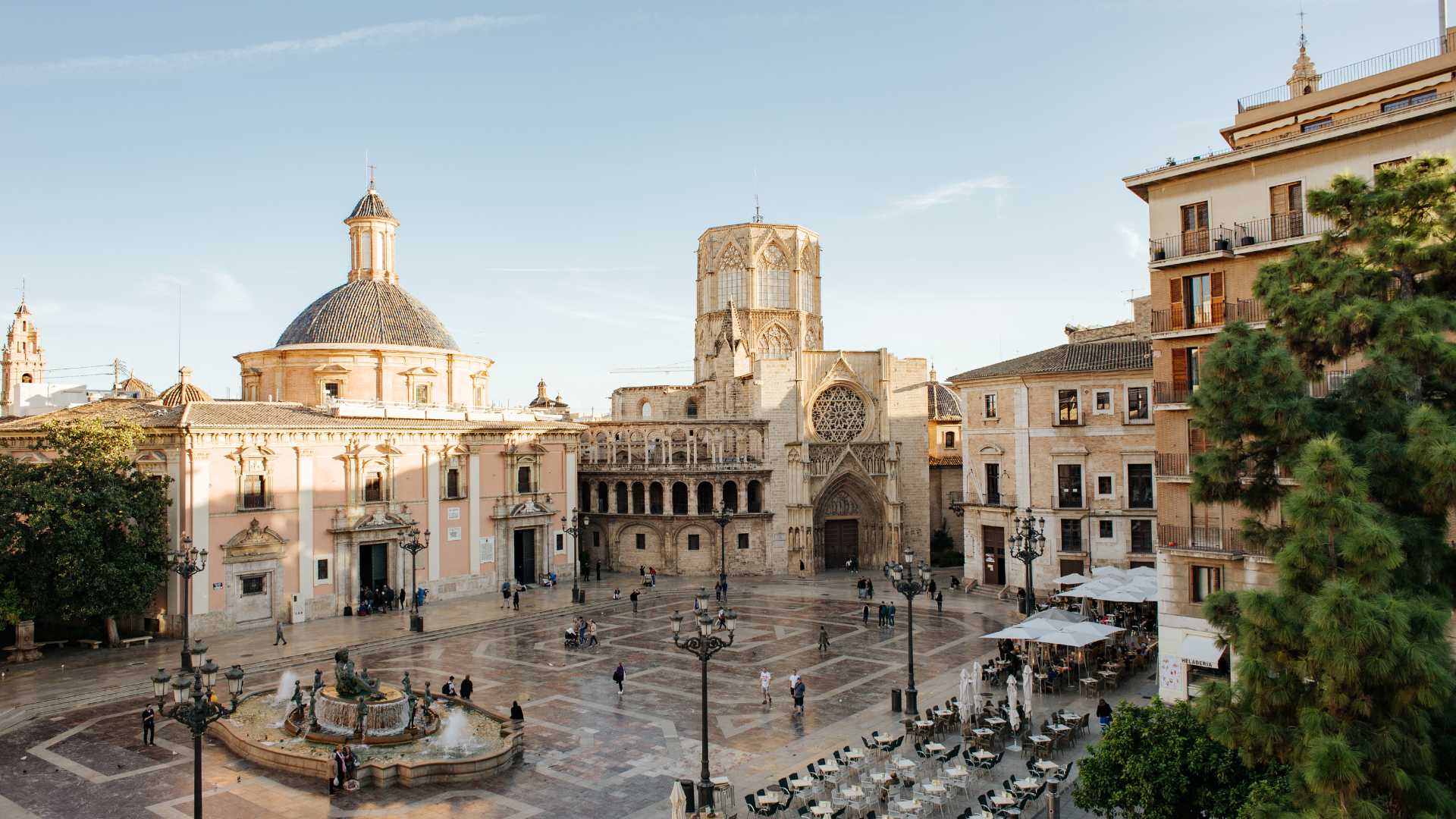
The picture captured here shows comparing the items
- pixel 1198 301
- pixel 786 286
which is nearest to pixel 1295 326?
pixel 1198 301

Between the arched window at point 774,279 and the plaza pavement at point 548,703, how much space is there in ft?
83.9

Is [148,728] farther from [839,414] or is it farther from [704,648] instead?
[839,414]

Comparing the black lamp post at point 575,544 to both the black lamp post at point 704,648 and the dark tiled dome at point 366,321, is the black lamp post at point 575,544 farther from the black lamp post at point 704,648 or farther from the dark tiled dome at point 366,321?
the black lamp post at point 704,648

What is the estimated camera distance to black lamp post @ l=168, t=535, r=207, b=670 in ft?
84.5

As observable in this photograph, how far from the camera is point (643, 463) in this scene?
49500 mm

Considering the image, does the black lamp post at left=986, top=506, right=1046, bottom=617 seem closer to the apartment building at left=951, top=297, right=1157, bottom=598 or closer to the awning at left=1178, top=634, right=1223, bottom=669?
the apartment building at left=951, top=297, right=1157, bottom=598

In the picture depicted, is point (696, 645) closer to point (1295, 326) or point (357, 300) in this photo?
point (1295, 326)

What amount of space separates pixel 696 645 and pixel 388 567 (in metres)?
24.4

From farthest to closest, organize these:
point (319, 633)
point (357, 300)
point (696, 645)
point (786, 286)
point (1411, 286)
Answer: point (786, 286) → point (357, 300) → point (319, 633) → point (696, 645) → point (1411, 286)

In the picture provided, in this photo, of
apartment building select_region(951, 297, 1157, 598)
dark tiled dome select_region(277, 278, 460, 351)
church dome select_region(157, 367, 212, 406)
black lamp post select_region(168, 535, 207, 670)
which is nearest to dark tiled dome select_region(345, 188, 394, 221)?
dark tiled dome select_region(277, 278, 460, 351)

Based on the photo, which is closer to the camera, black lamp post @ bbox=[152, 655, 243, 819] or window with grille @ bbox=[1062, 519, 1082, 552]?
black lamp post @ bbox=[152, 655, 243, 819]

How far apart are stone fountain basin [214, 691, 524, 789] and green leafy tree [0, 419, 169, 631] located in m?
11.9

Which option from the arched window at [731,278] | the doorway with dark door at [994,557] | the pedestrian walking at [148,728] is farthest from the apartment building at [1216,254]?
the arched window at [731,278]

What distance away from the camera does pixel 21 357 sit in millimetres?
68625
